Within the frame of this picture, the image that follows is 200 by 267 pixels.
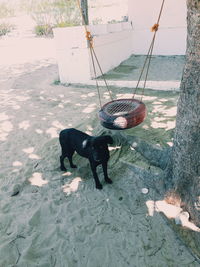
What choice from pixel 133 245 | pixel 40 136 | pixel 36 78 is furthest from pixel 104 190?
pixel 36 78

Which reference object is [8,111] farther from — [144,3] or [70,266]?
[144,3]

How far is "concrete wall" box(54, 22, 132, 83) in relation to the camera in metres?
7.98

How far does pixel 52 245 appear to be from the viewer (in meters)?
2.76

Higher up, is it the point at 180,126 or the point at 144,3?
the point at 144,3

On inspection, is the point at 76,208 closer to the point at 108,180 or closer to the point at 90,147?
the point at 108,180

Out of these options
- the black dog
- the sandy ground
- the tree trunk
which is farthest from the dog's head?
the tree trunk

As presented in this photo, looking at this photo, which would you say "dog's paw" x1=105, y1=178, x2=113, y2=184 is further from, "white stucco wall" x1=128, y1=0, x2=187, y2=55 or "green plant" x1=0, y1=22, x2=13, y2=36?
"green plant" x1=0, y1=22, x2=13, y2=36

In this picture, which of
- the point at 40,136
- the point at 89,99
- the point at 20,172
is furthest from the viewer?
the point at 89,99

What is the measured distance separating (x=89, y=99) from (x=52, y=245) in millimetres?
4857

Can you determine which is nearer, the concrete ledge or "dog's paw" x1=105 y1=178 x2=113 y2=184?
"dog's paw" x1=105 y1=178 x2=113 y2=184

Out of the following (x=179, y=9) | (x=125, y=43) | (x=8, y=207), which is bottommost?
(x=8, y=207)

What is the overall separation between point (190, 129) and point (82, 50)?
6345 millimetres

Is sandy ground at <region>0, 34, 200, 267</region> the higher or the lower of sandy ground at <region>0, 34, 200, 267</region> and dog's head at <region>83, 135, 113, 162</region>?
the lower

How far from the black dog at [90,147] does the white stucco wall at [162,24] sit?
27.0 ft
